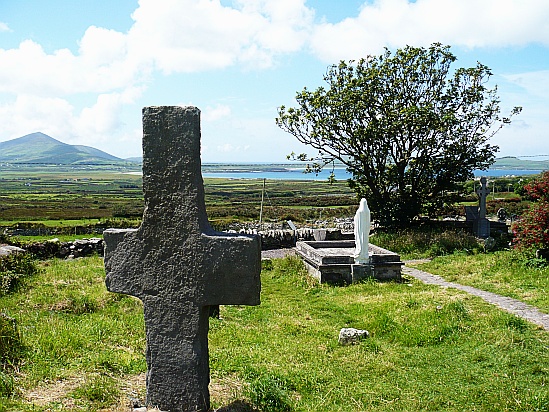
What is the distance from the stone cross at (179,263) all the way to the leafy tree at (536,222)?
11.2m

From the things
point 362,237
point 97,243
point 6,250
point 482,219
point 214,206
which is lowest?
point 214,206

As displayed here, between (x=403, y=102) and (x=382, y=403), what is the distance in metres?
16.8

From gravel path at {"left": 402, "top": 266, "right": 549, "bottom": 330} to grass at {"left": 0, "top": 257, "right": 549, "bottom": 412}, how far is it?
0.48m

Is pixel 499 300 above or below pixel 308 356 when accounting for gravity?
below

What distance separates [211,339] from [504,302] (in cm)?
639

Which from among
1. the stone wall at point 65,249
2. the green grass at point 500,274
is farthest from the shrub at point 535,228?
the stone wall at point 65,249

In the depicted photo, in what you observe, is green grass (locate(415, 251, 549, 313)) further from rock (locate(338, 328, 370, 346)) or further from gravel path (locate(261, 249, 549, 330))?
rock (locate(338, 328, 370, 346))

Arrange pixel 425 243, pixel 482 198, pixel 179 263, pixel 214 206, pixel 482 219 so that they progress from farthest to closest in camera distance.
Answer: pixel 214 206 → pixel 482 198 → pixel 482 219 → pixel 425 243 → pixel 179 263

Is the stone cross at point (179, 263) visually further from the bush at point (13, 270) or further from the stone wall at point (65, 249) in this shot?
the stone wall at point (65, 249)

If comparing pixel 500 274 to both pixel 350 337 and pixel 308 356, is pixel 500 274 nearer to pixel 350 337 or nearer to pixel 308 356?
pixel 350 337

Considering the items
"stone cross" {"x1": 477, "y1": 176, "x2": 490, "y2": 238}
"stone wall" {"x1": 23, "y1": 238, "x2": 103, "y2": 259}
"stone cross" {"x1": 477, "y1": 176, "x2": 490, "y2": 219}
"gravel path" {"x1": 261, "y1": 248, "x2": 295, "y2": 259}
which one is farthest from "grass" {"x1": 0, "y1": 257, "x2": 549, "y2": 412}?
"stone cross" {"x1": 477, "y1": 176, "x2": 490, "y2": 219}

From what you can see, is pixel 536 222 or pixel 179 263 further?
pixel 536 222

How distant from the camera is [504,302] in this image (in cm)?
1084

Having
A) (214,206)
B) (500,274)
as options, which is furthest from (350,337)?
(214,206)
